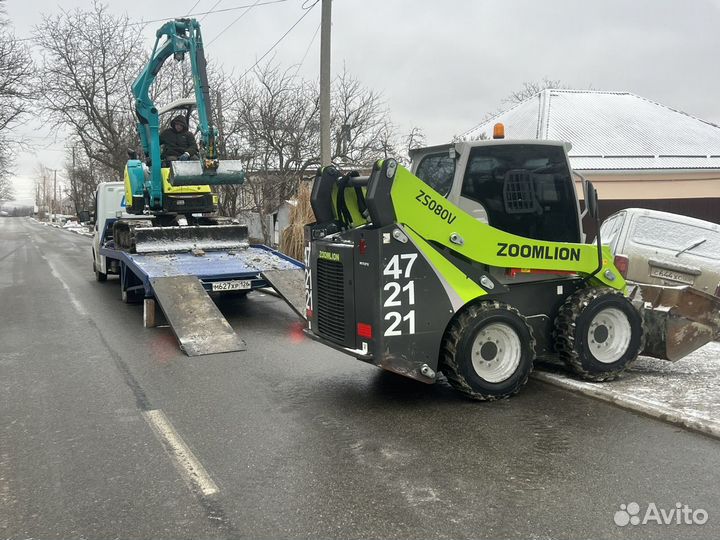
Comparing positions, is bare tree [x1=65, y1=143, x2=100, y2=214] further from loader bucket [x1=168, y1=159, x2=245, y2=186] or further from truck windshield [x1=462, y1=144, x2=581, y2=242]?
truck windshield [x1=462, y1=144, x2=581, y2=242]

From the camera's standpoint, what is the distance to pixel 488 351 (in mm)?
5855

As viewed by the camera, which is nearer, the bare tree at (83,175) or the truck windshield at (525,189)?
the truck windshield at (525,189)

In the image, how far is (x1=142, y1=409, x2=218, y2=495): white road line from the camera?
13.8 feet

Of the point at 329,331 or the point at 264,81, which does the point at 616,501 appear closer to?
the point at 329,331

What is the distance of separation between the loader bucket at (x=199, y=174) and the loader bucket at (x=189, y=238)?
35.3 inches

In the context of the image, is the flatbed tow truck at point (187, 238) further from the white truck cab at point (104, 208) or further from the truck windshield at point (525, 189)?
the truck windshield at point (525, 189)

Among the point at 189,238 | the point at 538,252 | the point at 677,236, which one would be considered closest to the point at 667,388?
the point at 538,252

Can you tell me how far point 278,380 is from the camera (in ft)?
22.5

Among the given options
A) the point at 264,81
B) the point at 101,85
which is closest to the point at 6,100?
the point at 101,85

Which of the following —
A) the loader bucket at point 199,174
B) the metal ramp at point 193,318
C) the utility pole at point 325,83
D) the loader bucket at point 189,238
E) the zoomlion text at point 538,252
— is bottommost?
the metal ramp at point 193,318

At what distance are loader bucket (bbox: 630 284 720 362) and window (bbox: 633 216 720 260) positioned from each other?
2824 mm

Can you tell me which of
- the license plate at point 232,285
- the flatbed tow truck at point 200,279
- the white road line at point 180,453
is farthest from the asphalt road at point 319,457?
the license plate at point 232,285

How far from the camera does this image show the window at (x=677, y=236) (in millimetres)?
9398

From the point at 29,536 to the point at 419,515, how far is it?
2207mm
